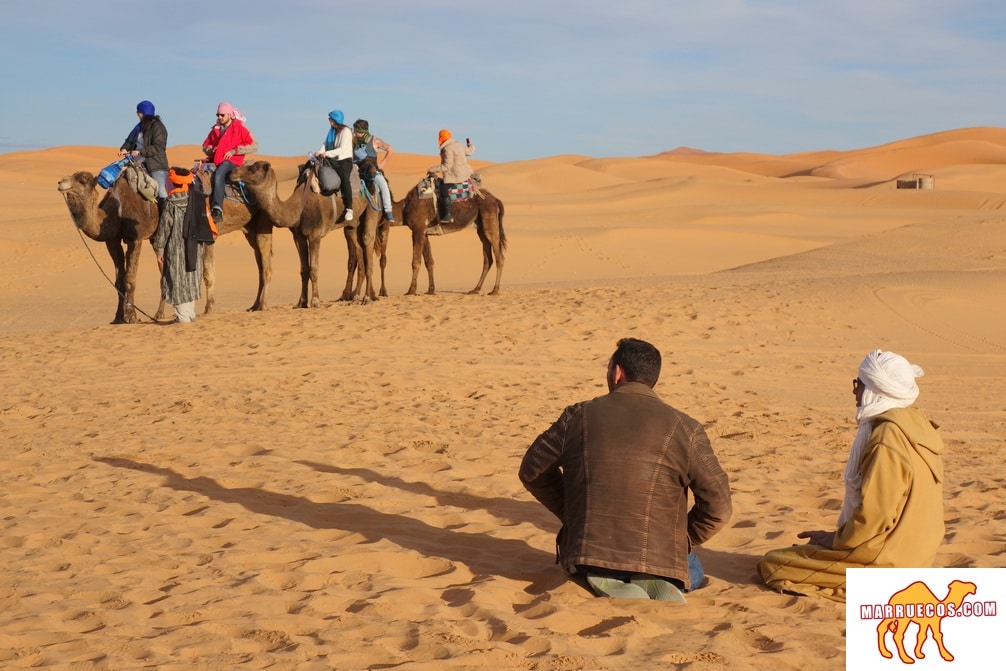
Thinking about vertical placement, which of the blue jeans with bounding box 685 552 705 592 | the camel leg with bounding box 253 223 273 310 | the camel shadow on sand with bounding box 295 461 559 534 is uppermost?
the camel leg with bounding box 253 223 273 310

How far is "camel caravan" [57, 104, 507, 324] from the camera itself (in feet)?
48.1

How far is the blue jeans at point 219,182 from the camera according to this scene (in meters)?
14.9

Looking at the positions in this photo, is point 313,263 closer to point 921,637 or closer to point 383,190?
point 383,190

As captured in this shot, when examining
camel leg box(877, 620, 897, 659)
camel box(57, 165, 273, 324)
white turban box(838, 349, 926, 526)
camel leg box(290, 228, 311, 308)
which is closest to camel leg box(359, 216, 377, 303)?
camel leg box(290, 228, 311, 308)

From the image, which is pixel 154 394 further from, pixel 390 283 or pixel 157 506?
pixel 390 283

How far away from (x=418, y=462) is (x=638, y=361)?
3.75 m

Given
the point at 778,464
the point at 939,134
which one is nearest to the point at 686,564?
the point at 778,464

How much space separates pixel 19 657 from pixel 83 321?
16.5 meters

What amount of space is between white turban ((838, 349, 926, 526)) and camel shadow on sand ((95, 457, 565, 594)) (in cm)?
155

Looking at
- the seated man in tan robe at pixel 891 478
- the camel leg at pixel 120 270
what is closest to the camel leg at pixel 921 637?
the seated man in tan robe at pixel 891 478

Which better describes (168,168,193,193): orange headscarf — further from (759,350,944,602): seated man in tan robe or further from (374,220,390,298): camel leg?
(759,350,944,602): seated man in tan robe

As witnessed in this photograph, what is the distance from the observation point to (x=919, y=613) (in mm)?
4426

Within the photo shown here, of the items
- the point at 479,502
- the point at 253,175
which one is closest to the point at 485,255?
the point at 253,175

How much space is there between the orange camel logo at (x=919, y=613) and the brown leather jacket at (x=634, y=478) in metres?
0.88
